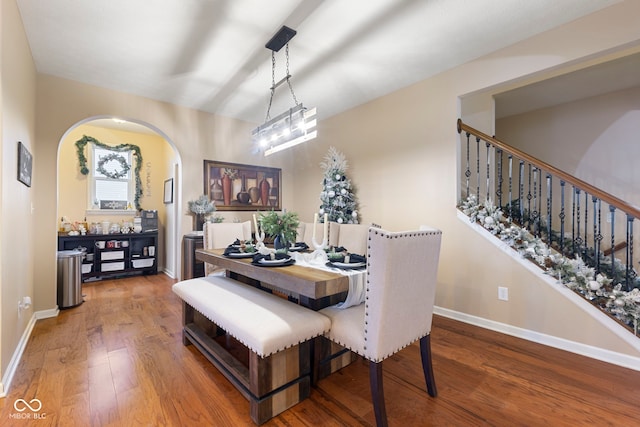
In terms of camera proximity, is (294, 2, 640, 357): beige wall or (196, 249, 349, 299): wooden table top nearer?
(196, 249, 349, 299): wooden table top

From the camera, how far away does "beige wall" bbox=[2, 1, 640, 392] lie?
2336 mm

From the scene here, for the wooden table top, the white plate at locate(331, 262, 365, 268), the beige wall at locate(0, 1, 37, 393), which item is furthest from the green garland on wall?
the white plate at locate(331, 262, 365, 268)

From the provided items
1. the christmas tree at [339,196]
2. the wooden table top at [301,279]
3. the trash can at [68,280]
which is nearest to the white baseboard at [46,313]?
the trash can at [68,280]

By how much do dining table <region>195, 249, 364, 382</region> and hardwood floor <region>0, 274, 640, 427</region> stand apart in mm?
122

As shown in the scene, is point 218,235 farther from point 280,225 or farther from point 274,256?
point 274,256

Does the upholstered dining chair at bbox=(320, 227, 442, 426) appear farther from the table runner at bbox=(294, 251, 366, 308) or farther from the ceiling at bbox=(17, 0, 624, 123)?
the ceiling at bbox=(17, 0, 624, 123)

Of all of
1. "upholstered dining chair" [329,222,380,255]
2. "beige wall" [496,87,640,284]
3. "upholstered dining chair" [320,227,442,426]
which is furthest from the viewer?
"beige wall" [496,87,640,284]

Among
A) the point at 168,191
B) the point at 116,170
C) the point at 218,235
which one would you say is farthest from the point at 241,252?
the point at 116,170

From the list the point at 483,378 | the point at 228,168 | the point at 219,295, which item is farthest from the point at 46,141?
the point at 483,378

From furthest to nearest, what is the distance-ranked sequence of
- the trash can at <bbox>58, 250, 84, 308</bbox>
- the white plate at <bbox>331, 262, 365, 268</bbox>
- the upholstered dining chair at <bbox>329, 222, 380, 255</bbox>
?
the trash can at <bbox>58, 250, 84, 308</bbox> < the upholstered dining chair at <bbox>329, 222, 380, 255</bbox> < the white plate at <bbox>331, 262, 365, 268</bbox>

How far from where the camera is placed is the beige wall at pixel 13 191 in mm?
1811

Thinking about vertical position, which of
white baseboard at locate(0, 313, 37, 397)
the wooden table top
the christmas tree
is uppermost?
the christmas tree

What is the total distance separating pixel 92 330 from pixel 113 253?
2.64 metres

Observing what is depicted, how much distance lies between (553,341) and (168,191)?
5.80 metres
